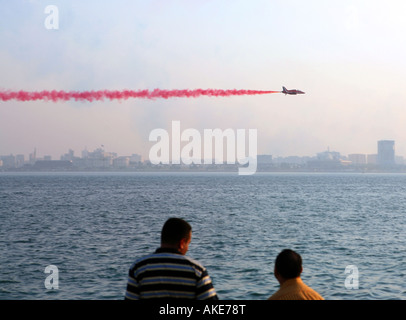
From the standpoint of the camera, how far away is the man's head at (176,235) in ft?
17.9

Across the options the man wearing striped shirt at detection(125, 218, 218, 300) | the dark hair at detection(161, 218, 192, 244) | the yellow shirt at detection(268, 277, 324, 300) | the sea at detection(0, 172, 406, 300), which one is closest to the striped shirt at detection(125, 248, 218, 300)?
the man wearing striped shirt at detection(125, 218, 218, 300)

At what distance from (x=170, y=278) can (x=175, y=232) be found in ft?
1.58

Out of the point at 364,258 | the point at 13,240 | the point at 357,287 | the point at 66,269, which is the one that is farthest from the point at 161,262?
the point at 13,240

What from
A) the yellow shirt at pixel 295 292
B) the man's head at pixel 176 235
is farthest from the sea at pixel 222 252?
the man's head at pixel 176 235

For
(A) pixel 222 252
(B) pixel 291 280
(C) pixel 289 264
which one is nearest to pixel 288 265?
(C) pixel 289 264

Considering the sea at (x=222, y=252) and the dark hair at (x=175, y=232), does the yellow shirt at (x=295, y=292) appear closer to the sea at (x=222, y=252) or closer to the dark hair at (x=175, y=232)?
the dark hair at (x=175, y=232)

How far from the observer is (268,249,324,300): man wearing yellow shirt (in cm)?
590

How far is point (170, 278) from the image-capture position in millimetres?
5270

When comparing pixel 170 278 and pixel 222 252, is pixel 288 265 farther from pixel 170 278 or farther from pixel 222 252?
pixel 222 252

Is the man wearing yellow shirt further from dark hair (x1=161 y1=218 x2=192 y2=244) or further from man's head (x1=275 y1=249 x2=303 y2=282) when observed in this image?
dark hair (x1=161 y1=218 x2=192 y2=244)

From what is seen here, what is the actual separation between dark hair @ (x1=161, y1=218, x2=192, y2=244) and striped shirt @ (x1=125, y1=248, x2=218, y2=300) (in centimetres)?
11

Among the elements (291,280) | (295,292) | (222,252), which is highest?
(291,280)

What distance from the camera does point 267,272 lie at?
2844 cm
